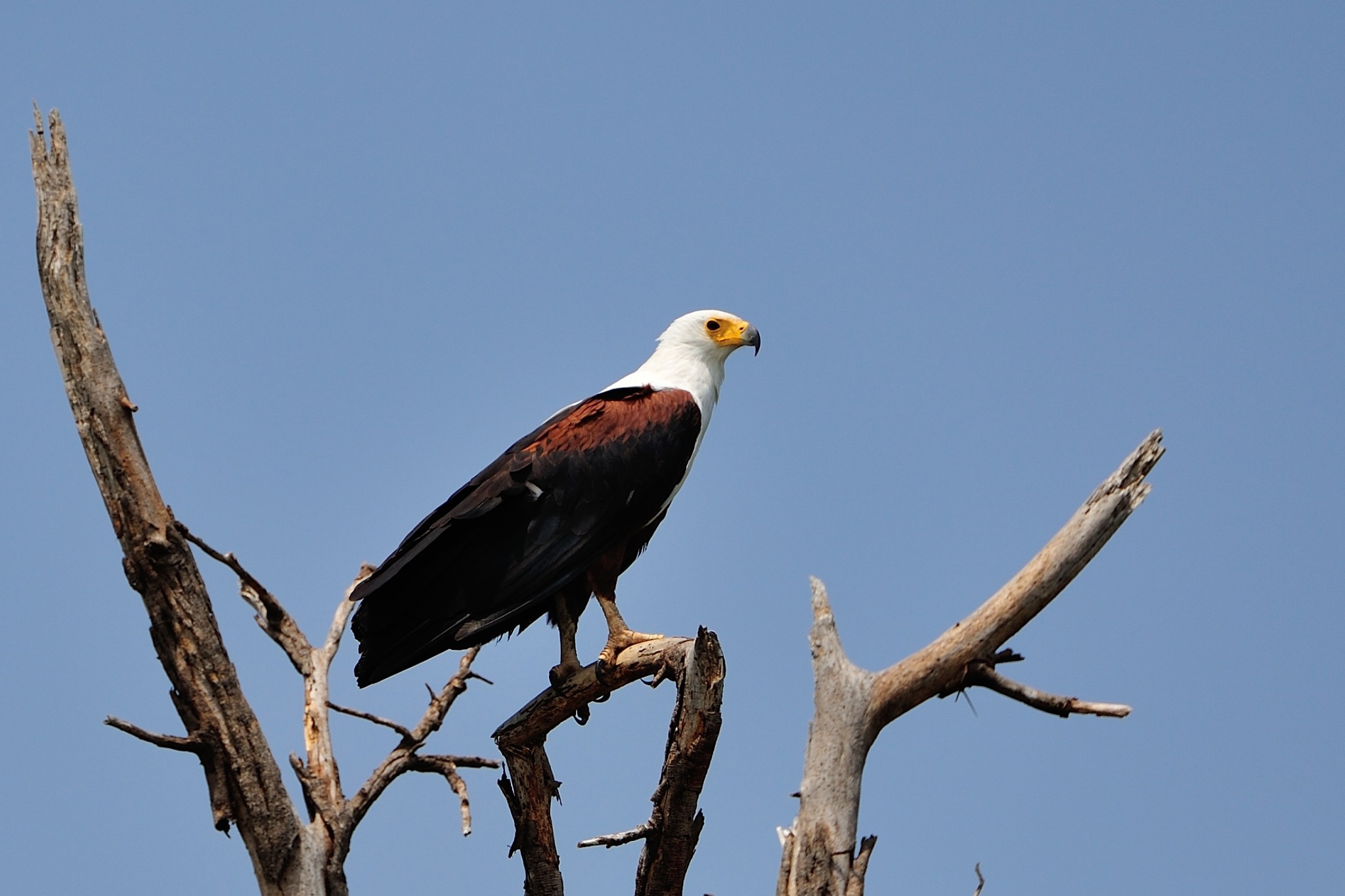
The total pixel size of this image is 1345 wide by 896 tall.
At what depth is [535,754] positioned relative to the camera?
17.4ft

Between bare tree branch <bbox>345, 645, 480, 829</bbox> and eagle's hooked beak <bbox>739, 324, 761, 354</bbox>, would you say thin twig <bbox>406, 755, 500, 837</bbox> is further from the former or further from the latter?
eagle's hooked beak <bbox>739, 324, 761, 354</bbox>

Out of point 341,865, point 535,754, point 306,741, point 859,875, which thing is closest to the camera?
point 535,754

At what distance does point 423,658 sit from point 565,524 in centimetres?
84

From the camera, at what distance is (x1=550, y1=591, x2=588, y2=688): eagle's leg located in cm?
534

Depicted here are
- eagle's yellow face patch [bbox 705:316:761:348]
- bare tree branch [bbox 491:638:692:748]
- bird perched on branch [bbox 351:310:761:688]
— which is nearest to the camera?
bare tree branch [bbox 491:638:692:748]

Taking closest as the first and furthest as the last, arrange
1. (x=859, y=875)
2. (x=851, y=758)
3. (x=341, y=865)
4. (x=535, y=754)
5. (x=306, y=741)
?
(x=535, y=754) → (x=859, y=875) → (x=851, y=758) → (x=341, y=865) → (x=306, y=741)

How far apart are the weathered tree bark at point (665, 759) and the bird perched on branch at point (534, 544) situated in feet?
0.44

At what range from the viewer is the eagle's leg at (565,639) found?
534 cm

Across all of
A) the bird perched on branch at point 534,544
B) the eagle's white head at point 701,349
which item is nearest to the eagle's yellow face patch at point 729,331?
the eagle's white head at point 701,349

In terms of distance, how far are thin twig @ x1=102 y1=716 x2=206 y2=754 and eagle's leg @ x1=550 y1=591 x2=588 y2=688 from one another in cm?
185

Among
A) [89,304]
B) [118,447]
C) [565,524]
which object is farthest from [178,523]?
[565,524]

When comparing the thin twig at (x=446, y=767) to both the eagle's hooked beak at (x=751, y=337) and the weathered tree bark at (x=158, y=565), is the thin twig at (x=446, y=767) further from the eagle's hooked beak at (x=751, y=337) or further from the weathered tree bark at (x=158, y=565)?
the eagle's hooked beak at (x=751, y=337)

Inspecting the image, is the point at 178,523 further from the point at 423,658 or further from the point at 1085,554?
the point at 1085,554

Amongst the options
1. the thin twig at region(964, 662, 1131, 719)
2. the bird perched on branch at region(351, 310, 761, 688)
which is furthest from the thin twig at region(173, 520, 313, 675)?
the thin twig at region(964, 662, 1131, 719)
